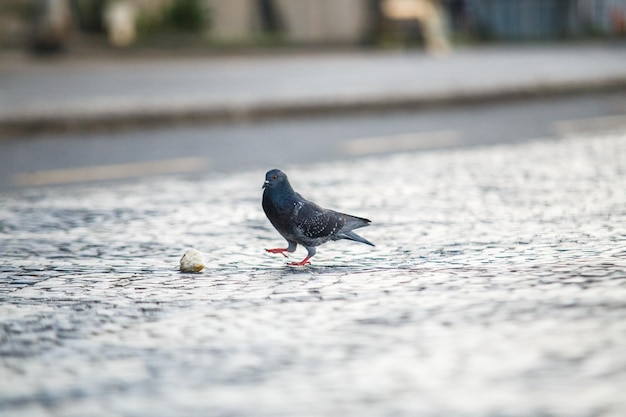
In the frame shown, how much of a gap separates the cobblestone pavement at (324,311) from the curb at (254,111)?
4938 millimetres

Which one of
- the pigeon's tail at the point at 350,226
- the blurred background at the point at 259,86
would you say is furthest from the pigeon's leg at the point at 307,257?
the blurred background at the point at 259,86

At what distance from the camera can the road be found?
847 centimetres

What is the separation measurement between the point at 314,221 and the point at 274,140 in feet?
20.7

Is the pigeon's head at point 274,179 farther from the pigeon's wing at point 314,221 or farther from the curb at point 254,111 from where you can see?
the curb at point 254,111

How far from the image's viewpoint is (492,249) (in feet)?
12.4

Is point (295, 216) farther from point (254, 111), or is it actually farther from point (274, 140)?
point (254, 111)

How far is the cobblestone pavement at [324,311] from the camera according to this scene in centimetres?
223

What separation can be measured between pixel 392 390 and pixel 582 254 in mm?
1521

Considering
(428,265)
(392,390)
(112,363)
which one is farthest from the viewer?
(428,265)

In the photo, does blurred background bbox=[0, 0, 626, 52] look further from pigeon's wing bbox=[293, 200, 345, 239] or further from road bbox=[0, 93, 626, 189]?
pigeon's wing bbox=[293, 200, 345, 239]

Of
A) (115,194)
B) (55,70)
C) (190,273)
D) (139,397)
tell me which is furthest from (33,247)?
(55,70)

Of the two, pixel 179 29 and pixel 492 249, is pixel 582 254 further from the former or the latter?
pixel 179 29

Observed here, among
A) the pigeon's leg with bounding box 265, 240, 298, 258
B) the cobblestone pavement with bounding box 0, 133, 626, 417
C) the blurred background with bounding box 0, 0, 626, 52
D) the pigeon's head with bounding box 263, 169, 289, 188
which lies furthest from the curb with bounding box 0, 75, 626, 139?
the blurred background with bounding box 0, 0, 626, 52

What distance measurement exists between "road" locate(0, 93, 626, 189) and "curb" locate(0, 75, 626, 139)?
4.5 inches
